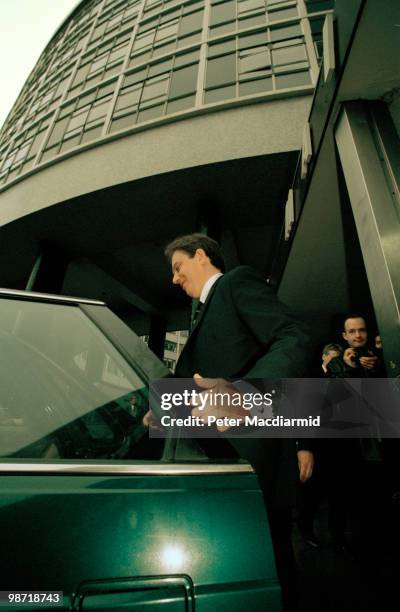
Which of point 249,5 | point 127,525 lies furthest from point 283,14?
point 127,525

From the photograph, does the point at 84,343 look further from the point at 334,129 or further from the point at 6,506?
the point at 334,129

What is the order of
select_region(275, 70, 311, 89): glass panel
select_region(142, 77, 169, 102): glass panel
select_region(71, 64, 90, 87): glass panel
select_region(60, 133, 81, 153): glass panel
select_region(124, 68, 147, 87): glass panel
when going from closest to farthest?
select_region(275, 70, 311, 89): glass panel < select_region(142, 77, 169, 102): glass panel < select_region(60, 133, 81, 153): glass panel < select_region(124, 68, 147, 87): glass panel < select_region(71, 64, 90, 87): glass panel

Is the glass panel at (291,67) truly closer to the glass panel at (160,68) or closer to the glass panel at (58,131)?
the glass panel at (160,68)

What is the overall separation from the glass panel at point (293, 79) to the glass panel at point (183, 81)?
219 centimetres

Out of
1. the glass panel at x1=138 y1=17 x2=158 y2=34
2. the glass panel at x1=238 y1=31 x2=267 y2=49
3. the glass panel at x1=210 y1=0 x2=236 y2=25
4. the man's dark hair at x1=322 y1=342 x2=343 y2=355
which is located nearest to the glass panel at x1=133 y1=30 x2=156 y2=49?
the glass panel at x1=138 y1=17 x2=158 y2=34

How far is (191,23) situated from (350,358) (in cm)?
1209

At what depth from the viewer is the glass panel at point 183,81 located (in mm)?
7547

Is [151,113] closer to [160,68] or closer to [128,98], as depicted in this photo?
[128,98]

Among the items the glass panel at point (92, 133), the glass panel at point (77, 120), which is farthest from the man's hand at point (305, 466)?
the glass panel at point (77, 120)

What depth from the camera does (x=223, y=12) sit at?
909 centimetres

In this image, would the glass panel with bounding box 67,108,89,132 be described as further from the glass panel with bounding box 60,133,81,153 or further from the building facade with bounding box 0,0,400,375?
the glass panel with bounding box 60,133,81,153

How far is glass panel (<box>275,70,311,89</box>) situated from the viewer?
6781 mm

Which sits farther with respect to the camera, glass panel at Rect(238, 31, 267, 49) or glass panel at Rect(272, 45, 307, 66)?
glass panel at Rect(238, 31, 267, 49)

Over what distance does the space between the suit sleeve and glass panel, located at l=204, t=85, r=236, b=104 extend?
7872mm
